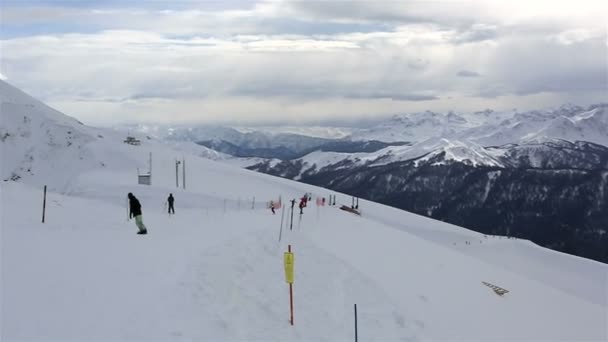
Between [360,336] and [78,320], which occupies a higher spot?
[78,320]

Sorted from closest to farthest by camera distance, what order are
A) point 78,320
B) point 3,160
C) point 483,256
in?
point 78,320, point 483,256, point 3,160

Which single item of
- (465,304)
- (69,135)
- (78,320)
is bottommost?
(465,304)

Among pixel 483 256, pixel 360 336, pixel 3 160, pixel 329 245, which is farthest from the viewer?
pixel 3 160

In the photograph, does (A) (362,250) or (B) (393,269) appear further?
(A) (362,250)

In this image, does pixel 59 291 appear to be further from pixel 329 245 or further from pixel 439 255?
pixel 439 255

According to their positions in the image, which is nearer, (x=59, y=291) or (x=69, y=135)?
(x=59, y=291)

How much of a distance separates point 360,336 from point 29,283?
1121 cm

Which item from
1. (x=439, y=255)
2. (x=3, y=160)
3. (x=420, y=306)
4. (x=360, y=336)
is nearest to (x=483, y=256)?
(x=439, y=255)

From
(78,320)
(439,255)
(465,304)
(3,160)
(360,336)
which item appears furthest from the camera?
(3,160)

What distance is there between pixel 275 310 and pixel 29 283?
818cm

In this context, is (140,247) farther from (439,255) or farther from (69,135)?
(69,135)

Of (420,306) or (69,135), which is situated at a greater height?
(69,135)

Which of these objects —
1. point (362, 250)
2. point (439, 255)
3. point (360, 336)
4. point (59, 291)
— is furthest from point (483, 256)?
point (59, 291)

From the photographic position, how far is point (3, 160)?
85.2 m
